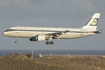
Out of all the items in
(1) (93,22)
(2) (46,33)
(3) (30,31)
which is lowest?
(2) (46,33)

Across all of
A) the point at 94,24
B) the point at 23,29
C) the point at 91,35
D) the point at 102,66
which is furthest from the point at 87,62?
the point at 23,29

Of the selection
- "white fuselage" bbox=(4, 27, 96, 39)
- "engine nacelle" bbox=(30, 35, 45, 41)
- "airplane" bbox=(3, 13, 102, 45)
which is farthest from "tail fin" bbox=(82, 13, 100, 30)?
"engine nacelle" bbox=(30, 35, 45, 41)

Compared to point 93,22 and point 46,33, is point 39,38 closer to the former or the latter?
point 46,33

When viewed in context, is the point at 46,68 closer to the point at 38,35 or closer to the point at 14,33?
the point at 38,35

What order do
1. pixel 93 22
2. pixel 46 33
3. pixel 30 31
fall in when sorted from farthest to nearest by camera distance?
1. pixel 93 22
2. pixel 46 33
3. pixel 30 31

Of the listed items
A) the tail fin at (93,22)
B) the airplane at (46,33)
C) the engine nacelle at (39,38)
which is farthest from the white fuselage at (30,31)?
the tail fin at (93,22)

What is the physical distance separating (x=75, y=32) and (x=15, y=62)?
777 inches

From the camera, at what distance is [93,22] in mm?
61375

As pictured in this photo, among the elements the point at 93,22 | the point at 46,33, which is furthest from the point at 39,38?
the point at 93,22

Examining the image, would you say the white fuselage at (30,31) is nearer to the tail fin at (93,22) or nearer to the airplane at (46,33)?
the airplane at (46,33)

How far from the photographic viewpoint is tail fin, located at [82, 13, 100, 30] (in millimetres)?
60406

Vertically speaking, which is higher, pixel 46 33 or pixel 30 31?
pixel 30 31

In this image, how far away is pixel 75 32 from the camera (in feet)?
179

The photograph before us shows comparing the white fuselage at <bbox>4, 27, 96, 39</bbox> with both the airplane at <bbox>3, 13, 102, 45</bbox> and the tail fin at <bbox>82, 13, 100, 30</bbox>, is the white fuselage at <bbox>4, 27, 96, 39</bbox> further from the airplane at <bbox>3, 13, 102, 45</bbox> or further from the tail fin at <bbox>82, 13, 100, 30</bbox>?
the tail fin at <bbox>82, 13, 100, 30</bbox>
